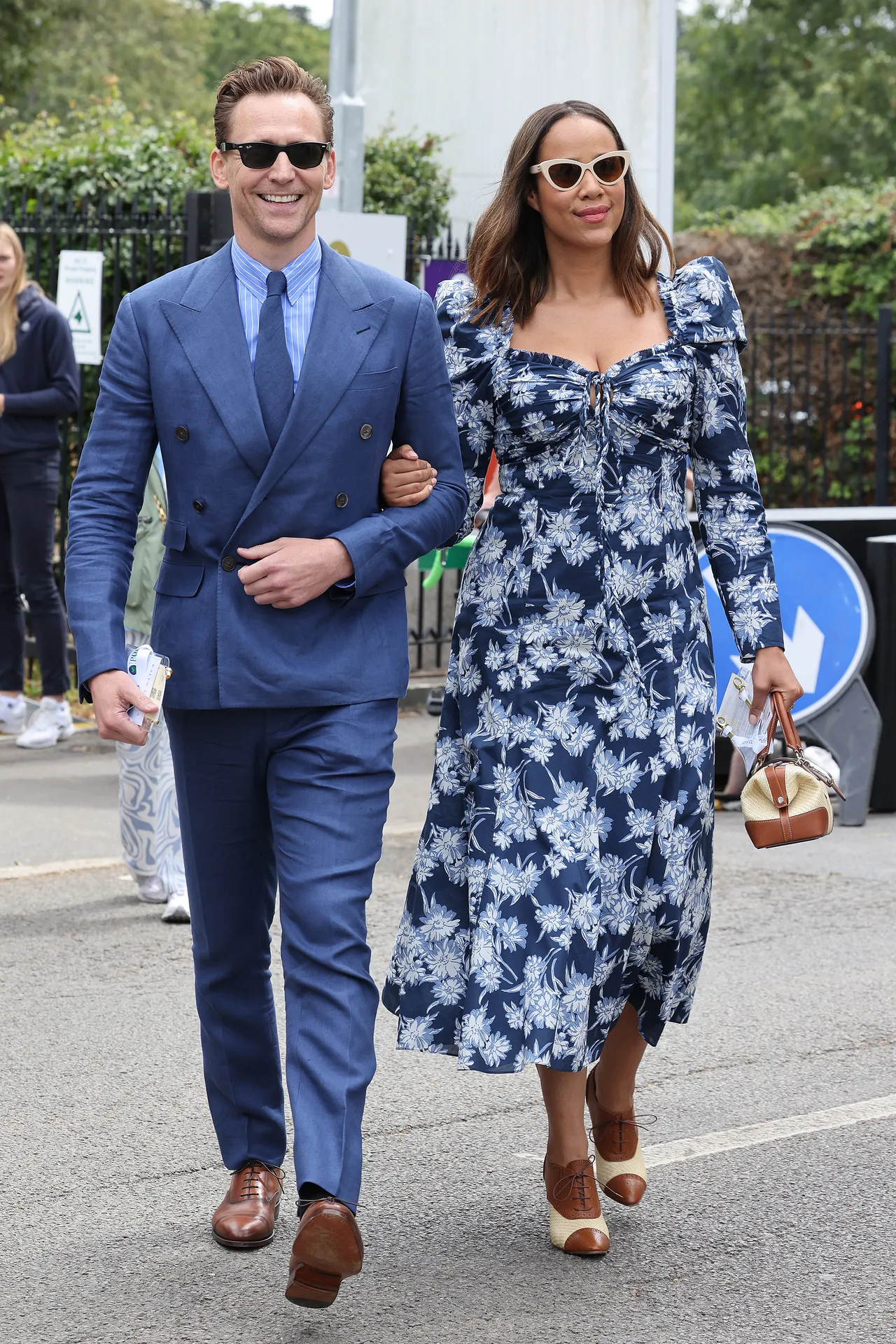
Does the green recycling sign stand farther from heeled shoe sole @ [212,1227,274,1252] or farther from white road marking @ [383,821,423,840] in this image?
heeled shoe sole @ [212,1227,274,1252]

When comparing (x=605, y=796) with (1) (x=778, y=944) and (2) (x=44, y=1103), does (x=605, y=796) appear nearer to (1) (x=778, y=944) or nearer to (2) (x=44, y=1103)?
(2) (x=44, y=1103)

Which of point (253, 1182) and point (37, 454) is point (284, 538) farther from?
point (37, 454)

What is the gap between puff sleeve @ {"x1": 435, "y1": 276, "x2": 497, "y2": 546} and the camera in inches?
145

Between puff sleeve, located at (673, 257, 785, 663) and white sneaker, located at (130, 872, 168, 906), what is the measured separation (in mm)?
2979

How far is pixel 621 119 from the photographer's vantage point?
14.1 m

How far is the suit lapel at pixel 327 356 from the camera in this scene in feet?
10.7

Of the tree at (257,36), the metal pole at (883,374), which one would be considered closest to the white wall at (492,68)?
the metal pole at (883,374)

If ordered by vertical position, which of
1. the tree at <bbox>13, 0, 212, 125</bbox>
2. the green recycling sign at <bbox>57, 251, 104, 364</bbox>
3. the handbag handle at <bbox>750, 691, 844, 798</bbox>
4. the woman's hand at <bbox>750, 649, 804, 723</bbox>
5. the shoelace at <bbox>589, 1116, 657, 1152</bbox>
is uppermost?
the tree at <bbox>13, 0, 212, 125</bbox>

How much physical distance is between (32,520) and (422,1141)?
5273mm

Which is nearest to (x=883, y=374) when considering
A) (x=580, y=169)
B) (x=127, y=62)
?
(x=580, y=169)

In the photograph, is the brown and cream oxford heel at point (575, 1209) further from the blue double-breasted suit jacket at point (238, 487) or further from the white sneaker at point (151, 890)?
the white sneaker at point (151, 890)

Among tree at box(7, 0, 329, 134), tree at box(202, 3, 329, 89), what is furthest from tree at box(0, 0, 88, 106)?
tree at box(202, 3, 329, 89)

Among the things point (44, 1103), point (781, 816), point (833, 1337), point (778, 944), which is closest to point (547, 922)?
point (781, 816)

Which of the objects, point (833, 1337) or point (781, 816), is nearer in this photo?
point (833, 1337)
